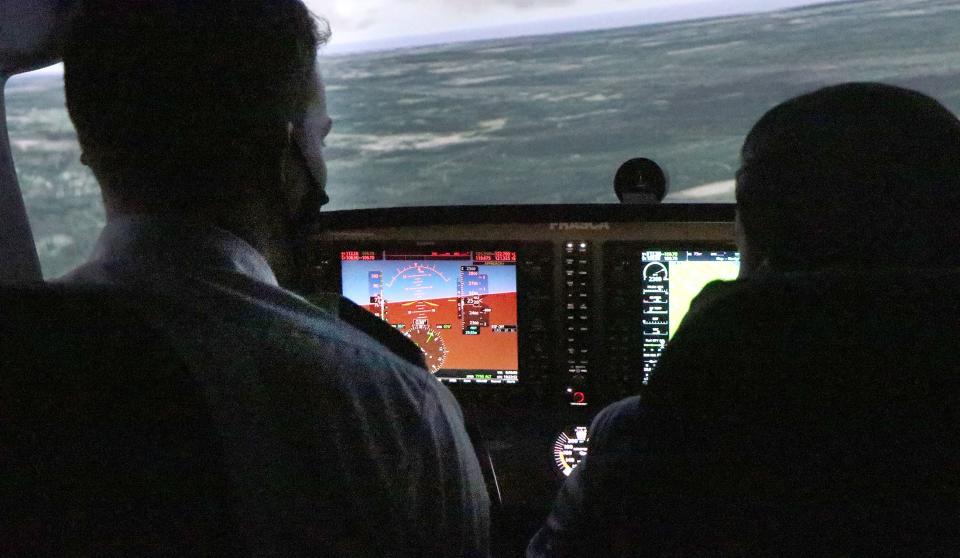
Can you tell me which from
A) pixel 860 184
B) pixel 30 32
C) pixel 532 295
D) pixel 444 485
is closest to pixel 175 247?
pixel 444 485

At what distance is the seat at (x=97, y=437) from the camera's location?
32.5 inches

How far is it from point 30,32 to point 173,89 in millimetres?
1138

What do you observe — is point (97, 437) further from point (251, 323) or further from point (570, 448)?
point (570, 448)

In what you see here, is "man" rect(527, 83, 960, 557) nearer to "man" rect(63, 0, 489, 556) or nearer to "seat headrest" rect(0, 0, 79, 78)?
"man" rect(63, 0, 489, 556)

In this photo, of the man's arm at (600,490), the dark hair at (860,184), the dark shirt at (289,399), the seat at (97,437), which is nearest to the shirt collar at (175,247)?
the dark shirt at (289,399)

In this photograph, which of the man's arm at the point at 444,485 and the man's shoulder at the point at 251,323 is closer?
the man's shoulder at the point at 251,323

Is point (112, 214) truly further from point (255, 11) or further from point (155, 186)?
point (255, 11)

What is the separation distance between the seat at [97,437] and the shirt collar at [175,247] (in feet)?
0.39

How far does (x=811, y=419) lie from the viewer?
37.9 inches

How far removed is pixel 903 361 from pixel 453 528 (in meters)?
0.49

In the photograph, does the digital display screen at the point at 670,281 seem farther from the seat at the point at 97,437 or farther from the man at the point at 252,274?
the seat at the point at 97,437

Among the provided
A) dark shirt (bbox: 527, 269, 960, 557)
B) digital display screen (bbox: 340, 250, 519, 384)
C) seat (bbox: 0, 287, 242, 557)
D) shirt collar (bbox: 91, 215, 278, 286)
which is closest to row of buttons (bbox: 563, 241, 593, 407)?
digital display screen (bbox: 340, 250, 519, 384)

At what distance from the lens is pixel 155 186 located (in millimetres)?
1000

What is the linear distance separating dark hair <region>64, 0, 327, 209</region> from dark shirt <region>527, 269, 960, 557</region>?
500 millimetres
